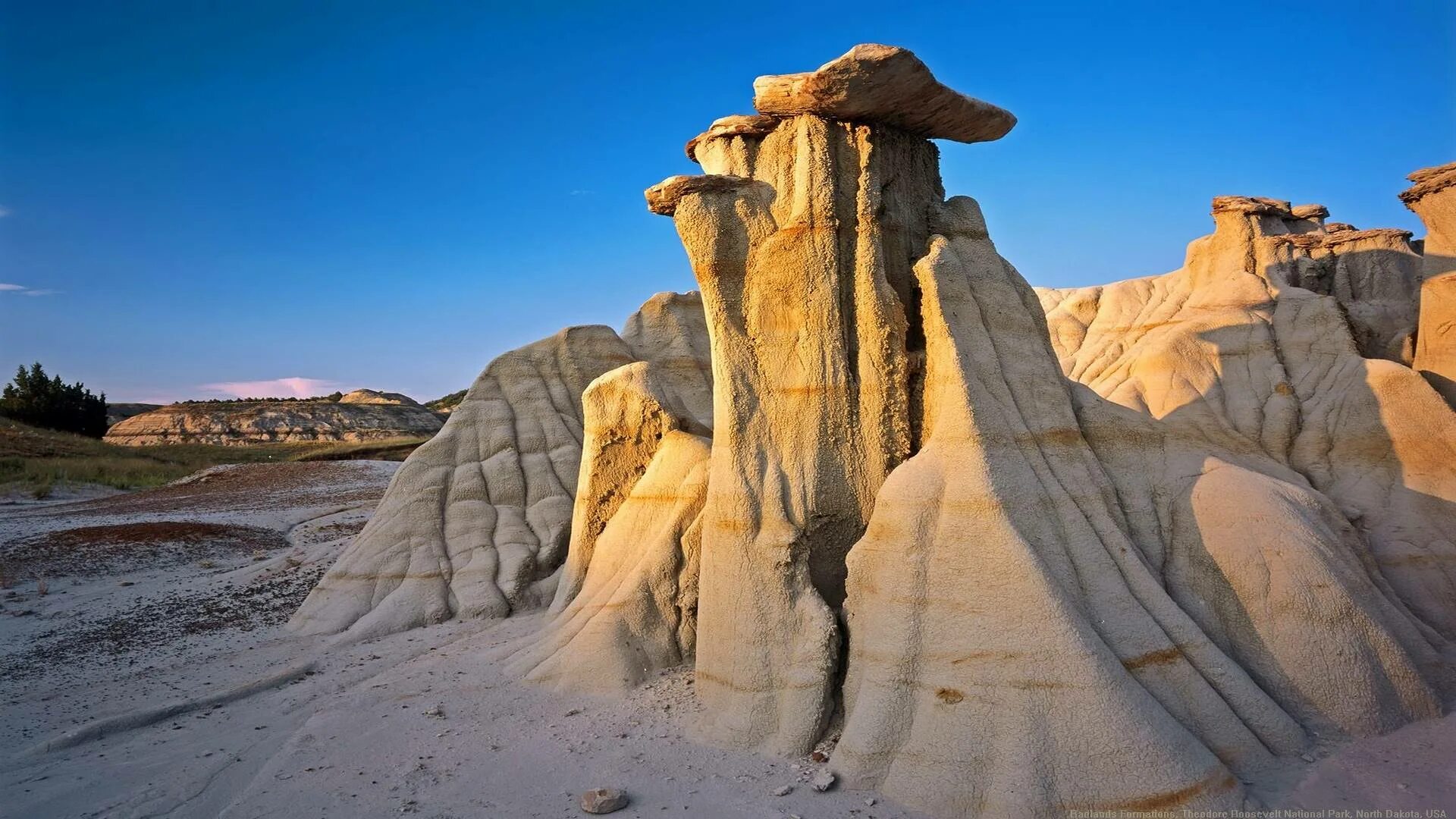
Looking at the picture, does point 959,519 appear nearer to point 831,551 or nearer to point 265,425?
point 831,551

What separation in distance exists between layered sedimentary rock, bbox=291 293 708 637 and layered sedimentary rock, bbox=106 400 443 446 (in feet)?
141

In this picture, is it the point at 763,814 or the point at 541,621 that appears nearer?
the point at 763,814

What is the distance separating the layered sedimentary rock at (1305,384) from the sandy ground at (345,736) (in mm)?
3364

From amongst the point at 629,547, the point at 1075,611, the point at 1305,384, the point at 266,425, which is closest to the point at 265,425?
the point at 266,425

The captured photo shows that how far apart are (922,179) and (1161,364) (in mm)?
5507

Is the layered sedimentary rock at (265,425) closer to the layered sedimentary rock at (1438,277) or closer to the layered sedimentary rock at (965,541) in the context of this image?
the layered sedimentary rock at (965,541)

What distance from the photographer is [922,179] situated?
8.19m

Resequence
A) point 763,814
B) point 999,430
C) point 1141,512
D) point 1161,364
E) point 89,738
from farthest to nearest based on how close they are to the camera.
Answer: point 1161,364
point 89,738
point 1141,512
point 999,430
point 763,814

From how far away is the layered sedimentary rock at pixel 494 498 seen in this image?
11.6 meters

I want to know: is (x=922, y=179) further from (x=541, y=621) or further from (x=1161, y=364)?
(x=541, y=621)

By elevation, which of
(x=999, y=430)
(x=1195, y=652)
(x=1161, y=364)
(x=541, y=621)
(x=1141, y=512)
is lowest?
(x=541, y=621)

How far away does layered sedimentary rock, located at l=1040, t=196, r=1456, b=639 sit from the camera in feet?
27.7

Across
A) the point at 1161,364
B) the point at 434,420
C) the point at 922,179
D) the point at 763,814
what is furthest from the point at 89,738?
the point at 434,420

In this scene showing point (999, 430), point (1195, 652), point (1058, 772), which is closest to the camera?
point (1058, 772)
